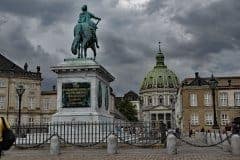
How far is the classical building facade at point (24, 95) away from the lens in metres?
86.0

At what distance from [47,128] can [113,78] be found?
22.5 ft

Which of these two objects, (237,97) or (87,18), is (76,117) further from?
(237,97)

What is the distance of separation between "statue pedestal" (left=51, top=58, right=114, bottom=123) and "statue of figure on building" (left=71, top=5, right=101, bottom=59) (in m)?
1.36

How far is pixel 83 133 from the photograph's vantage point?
24359 mm

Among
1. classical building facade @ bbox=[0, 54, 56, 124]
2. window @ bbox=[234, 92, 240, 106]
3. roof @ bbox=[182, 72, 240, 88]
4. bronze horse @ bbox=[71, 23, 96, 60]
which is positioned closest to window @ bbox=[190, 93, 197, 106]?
roof @ bbox=[182, 72, 240, 88]

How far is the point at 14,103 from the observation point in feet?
287

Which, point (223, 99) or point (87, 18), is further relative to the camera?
point (223, 99)

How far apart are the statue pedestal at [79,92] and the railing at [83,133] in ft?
2.53

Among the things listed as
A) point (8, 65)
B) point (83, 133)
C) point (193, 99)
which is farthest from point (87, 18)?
point (193, 99)

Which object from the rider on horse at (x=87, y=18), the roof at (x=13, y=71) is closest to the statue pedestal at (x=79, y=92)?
the rider on horse at (x=87, y=18)

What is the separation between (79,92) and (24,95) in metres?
65.3

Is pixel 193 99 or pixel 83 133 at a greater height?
pixel 193 99

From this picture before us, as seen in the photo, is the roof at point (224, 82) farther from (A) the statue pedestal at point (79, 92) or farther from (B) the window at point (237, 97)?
(A) the statue pedestal at point (79, 92)

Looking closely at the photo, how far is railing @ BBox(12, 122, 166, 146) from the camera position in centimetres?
2405
